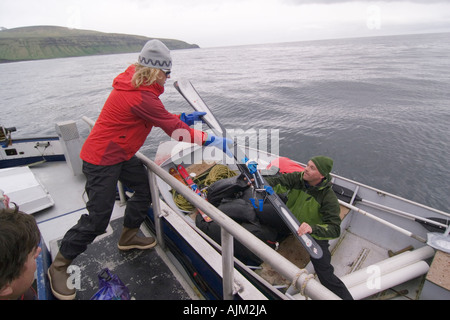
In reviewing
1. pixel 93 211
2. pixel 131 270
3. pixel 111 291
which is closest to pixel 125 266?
pixel 131 270

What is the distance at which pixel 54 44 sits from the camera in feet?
384

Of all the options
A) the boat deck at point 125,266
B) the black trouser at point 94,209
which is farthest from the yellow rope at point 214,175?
the black trouser at point 94,209

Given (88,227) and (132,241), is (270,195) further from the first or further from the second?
(88,227)

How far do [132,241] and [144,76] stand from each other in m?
1.82

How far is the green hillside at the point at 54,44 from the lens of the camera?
341 feet

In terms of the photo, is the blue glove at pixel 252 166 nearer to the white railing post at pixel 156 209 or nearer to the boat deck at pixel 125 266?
the white railing post at pixel 156 209

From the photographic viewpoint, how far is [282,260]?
1.19 meters

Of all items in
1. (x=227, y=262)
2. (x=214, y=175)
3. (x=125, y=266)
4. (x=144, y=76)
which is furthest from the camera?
(x=214, y=175)

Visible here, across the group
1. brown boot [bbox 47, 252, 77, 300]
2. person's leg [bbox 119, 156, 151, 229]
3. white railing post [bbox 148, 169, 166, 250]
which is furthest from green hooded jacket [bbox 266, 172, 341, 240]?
brown boot [bbox 47, 252, 77, 300]

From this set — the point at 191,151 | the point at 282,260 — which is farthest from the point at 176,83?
the point at 282,260

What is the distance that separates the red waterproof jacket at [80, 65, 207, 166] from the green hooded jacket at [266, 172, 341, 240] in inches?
71.0

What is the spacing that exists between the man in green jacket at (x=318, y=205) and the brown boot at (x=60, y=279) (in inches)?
97.7

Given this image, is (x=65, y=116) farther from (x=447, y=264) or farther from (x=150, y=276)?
(x=447, y=264)

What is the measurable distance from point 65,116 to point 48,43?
12927 centimetres
